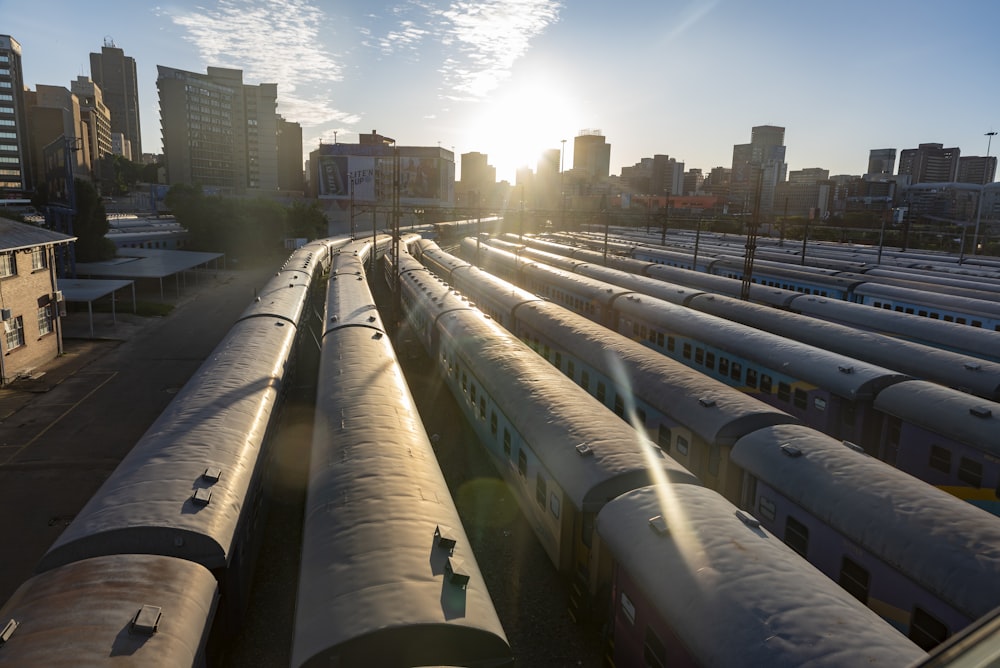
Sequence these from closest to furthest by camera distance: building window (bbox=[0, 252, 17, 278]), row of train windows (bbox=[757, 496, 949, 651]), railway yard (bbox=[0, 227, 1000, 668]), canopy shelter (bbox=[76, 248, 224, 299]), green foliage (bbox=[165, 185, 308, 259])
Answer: railway yard (bbox=[0, 227, 1000, 668]), row of train windows (bbox=[757, 496, 949, 651]), building window (bbox=[0, 252, 17, 278]), canopy shelter (bbox=[76, 248, 224, 299]), green foliage (bbox=[165, 185, 308, 259])

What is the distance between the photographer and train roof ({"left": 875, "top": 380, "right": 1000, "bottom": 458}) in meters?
13.5

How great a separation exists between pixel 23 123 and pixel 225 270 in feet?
382

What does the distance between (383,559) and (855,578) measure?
8.30 meters

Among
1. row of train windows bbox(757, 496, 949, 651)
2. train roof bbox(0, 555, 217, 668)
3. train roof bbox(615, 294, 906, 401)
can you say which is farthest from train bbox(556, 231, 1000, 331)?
train roof bbox(0, 555, 217, 668)

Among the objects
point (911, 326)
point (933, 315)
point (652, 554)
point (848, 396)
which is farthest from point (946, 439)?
point (933, 315)

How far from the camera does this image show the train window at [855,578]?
1068 centimetres

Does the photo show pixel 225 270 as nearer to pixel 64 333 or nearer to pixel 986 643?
pixel 64 333

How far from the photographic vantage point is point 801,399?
1867cm

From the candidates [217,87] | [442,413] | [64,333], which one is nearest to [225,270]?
[64,333]

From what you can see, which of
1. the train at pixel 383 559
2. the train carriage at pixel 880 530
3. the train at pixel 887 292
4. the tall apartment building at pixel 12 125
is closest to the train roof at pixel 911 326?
the train at pixel 887 292

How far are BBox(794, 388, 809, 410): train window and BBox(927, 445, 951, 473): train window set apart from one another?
3.85 meters

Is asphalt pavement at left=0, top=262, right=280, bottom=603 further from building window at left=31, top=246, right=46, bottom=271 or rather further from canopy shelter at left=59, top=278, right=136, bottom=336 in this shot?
building window at left=31, top=246, right=46, bottom=271

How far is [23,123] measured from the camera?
141000mm

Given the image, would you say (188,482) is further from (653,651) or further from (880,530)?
(880,530)
